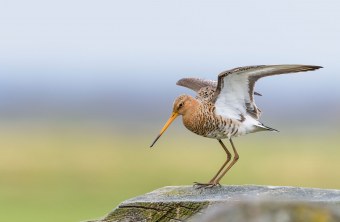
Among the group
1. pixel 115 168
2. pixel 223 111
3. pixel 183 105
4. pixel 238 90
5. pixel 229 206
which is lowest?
pixel 115 168

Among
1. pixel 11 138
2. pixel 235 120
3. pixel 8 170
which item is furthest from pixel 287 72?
pixel 11 138

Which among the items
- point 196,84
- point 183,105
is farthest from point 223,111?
point 196,84

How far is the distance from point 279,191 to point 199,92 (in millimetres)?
4952

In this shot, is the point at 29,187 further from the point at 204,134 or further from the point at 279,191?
the point at 279,191

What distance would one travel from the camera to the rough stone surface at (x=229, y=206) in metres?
4.11

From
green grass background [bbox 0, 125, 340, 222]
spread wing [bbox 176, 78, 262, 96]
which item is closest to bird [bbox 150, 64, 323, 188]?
spread wing [bbox 176, 78, 262, 96]

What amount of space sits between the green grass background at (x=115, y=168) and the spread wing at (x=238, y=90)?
15295 millimetres

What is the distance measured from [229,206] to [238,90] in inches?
286

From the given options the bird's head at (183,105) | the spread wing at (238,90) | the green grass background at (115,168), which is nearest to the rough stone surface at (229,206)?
the spread wing at (238,90)

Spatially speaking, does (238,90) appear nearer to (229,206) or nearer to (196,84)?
(196,84)

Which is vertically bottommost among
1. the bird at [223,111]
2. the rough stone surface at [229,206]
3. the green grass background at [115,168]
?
the green grass background at [115,168]

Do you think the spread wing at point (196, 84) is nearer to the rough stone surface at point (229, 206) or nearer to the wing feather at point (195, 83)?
the wing feather at point (195, 83)

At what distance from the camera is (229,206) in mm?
4160

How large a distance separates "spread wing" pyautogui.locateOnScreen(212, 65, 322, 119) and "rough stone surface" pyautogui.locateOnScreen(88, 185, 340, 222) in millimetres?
2464
